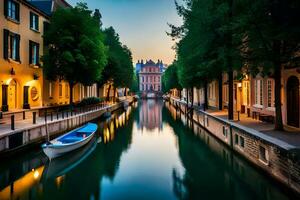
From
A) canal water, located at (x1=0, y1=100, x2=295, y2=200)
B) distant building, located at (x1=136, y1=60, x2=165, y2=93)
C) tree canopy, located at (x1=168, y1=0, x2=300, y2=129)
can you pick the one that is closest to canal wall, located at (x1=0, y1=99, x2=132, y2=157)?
canal water, located at (x1=0, y1=100, x2=295, y2=200)

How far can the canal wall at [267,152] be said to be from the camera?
1028 centimetres

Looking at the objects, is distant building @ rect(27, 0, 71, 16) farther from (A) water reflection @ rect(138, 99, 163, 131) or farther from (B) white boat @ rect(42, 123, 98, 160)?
(A) water reflection @ rect(138, 99, 163, 131)

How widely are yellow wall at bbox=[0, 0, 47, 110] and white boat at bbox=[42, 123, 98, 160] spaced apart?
7.45 metres

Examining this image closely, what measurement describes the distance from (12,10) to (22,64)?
4.66 metres

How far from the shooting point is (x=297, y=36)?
12.5m

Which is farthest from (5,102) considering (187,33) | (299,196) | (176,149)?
(299,196)

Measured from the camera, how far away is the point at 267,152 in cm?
1264

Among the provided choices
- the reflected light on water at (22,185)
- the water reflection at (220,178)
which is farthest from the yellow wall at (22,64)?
the water reflection at (220,178)

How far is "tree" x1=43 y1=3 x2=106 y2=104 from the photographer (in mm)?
28594

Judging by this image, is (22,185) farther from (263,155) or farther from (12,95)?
(12,95)

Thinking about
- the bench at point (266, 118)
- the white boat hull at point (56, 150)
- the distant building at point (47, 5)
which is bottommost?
the white boat hull at point (56, 150)

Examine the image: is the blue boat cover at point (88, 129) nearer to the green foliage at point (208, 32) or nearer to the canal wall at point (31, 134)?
the canal wall at point (31, 134)

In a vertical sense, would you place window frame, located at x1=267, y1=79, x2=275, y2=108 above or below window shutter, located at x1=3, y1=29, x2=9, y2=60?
below

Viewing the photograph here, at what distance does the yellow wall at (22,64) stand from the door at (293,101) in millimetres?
20607
